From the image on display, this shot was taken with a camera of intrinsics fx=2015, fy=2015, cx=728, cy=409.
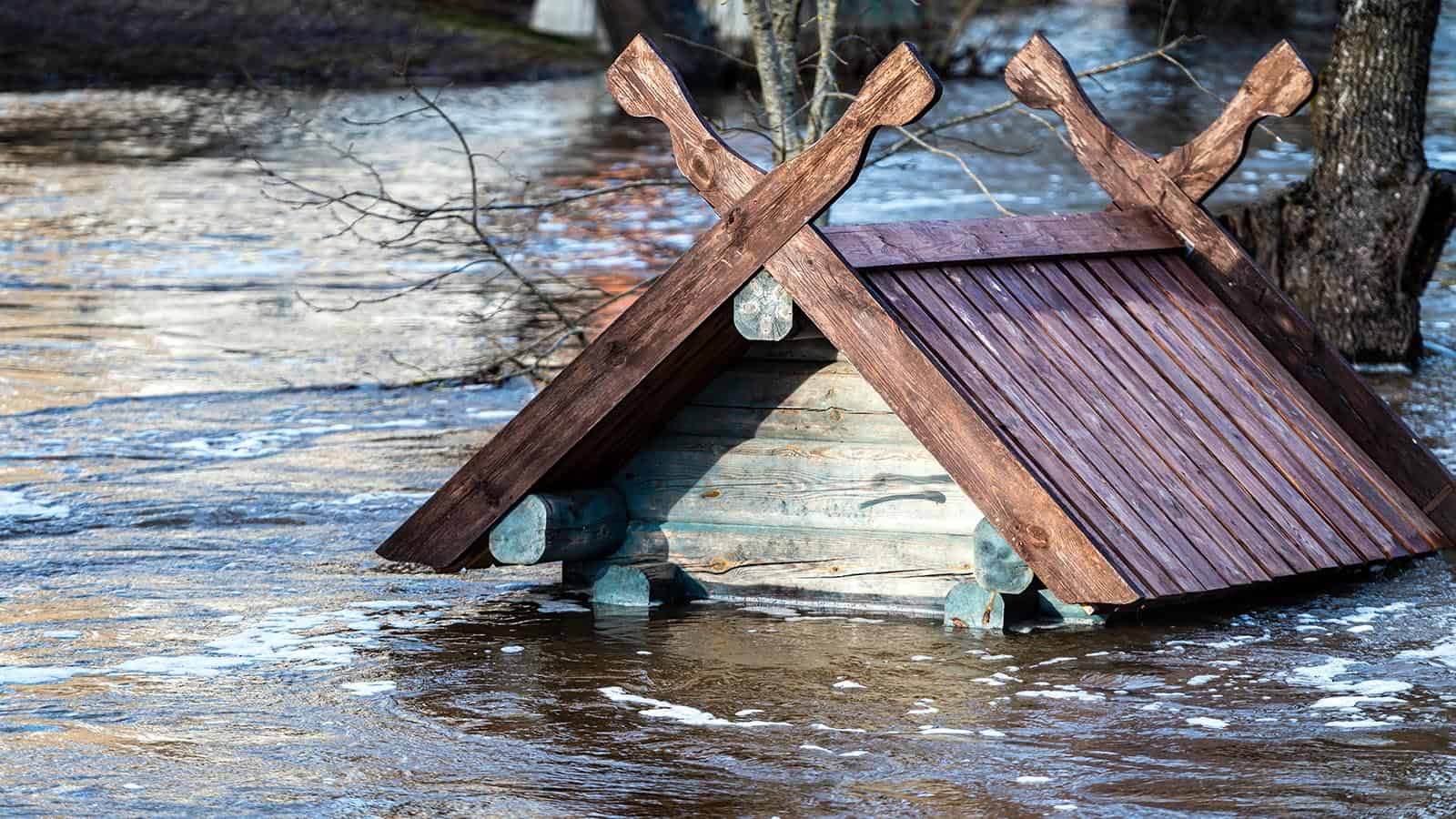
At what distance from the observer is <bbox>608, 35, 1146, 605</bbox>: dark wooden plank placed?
512 cm

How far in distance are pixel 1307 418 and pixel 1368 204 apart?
12.8ft

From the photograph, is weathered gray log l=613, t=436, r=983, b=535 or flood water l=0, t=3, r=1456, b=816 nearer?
flood water l=0, t=3, r=1456, b=816

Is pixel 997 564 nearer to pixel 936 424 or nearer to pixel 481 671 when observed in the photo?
pixel 936 424

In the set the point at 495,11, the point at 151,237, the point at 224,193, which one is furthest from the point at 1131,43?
the point at 151,237

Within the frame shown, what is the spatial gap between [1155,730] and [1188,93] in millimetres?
23525

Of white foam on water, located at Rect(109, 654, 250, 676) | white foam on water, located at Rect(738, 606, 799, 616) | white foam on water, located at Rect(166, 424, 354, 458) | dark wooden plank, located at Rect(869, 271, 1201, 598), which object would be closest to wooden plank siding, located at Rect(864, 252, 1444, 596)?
dark wooden plank, located at Rect(869, 271, 1201, 598)

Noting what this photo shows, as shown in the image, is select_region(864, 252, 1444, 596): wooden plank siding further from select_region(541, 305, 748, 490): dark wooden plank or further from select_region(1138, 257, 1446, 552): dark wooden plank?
select_region(541, 305, 748, 490): dark wooden plank

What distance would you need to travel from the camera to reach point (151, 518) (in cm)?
732

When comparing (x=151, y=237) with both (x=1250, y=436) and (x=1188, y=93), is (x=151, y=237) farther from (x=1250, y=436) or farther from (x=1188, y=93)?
(x=1188, y=93)

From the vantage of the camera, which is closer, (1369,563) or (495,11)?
(1369,563)

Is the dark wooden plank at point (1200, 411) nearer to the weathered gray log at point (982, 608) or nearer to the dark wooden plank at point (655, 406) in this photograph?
the weathered gray log at point (982, 608)

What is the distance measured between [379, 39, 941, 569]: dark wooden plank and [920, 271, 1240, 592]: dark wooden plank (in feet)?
1.73

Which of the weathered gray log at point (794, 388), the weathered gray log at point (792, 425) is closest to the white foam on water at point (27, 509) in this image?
the weathered gray log at point (792, 425)

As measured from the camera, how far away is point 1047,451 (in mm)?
5449
